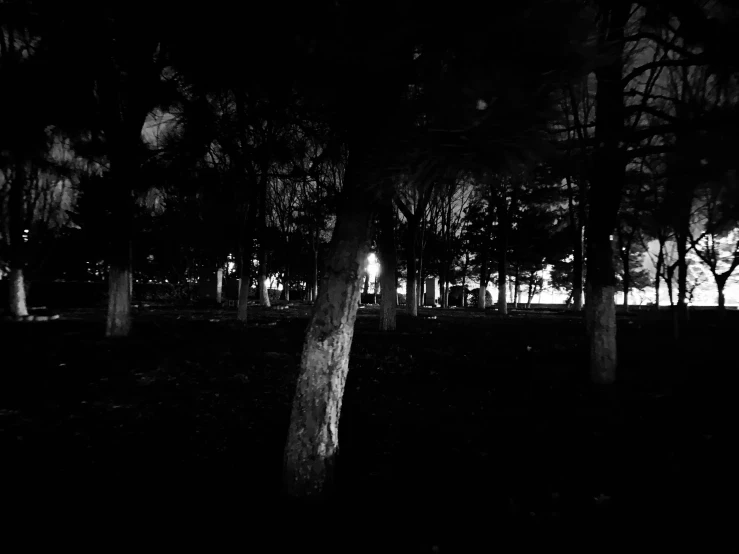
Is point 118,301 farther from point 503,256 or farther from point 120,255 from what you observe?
point 503,256

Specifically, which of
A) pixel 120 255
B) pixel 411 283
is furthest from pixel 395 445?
pixel 411 283

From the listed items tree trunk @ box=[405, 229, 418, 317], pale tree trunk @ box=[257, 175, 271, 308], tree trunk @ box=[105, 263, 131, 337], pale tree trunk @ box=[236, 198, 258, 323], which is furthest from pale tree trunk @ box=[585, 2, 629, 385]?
tree trunk @ box=[405, 229, 418, 317]

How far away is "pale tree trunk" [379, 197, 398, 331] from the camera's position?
42.4 ft

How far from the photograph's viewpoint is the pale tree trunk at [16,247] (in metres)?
12.6

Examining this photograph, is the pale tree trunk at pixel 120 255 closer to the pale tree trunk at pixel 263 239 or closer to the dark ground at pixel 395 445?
the dark ground at pixel 395 445

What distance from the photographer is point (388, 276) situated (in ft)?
44.1

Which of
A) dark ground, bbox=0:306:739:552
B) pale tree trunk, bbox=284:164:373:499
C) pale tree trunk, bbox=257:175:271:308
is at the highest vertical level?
pale tree trunk, bbox=257:175:271:308

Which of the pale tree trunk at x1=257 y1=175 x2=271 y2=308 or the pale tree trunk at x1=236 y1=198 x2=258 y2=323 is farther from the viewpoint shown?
the pale tree trunk at x1=236 y1=198 x2=258 y2=323

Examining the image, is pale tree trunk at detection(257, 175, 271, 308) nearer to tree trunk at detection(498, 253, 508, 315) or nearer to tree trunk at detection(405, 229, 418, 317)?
tree trunk at detection(405, 229, 418, 317)

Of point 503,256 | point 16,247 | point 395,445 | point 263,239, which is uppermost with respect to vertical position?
point 503,256

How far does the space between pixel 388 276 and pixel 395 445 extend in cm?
917

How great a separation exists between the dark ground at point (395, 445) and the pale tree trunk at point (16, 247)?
615cm

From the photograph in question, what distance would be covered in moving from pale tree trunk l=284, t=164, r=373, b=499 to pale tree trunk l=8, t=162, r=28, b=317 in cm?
1489

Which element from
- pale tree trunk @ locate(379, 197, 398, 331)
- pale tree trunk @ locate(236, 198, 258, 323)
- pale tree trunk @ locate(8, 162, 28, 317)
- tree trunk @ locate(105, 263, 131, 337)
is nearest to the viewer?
tree trunk @ locate(105, 263, 131, 337)
